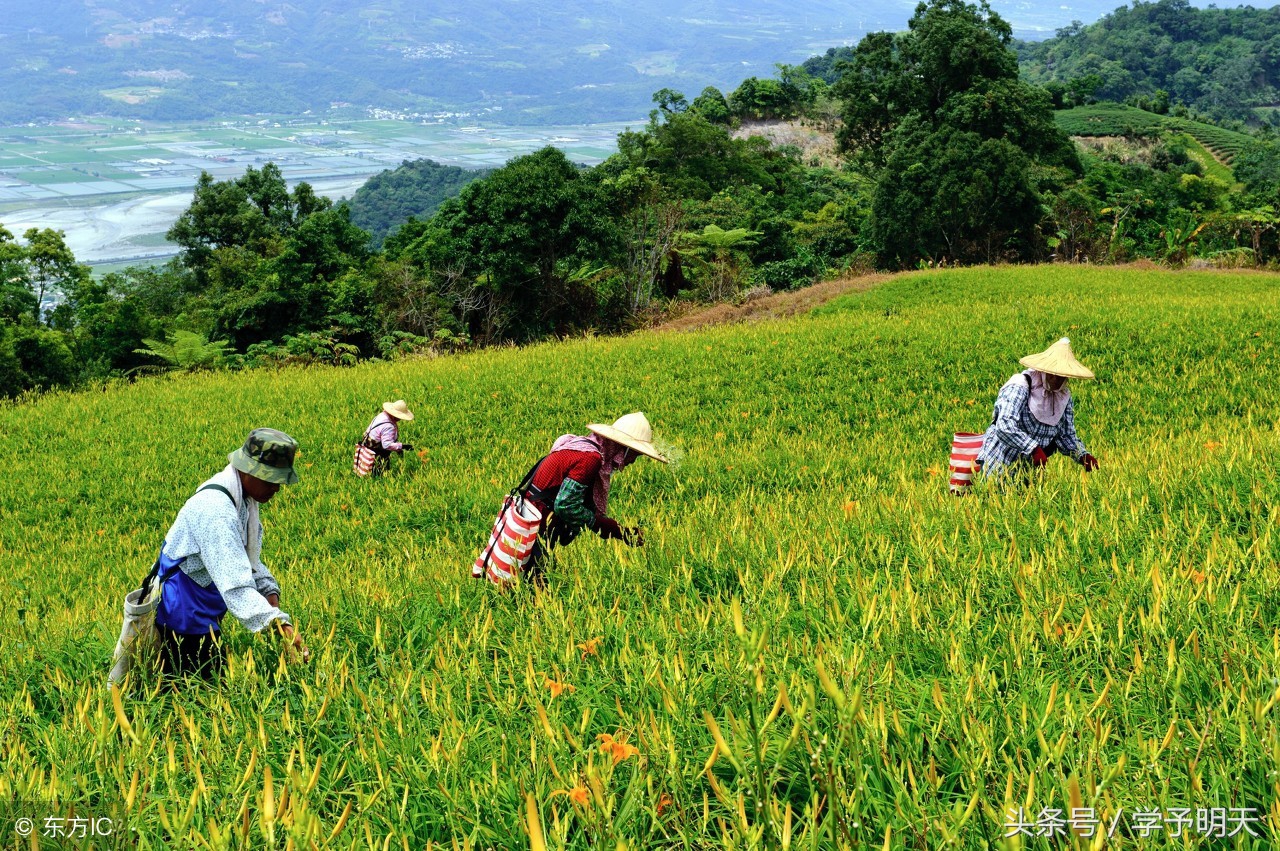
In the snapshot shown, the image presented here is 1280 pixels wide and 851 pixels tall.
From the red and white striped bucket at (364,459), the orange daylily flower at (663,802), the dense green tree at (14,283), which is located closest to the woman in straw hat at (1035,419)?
the orange daylily flower at (663,802)

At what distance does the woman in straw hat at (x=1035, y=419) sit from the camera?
4883 millimetres

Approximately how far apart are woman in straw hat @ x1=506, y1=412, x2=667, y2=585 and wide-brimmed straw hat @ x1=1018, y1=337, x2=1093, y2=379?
2355 millimetres

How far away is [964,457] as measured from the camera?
4992 millimetres

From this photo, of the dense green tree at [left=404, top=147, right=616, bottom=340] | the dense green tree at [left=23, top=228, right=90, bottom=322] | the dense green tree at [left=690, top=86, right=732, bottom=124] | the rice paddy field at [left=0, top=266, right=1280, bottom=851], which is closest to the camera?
the rice paddy field at [left=0, top=266, right=1280, bottom=851]

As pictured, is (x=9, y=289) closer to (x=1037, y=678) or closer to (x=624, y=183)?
(x=624, y=183)

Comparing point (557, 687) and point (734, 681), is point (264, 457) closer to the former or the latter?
point (557, 687)

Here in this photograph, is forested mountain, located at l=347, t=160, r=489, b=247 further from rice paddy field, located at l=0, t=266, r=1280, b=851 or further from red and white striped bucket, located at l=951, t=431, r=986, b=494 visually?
rice paddy field, located at l=0, t=266, r=1280, b=851

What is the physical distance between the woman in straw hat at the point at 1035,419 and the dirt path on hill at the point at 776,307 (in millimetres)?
14041

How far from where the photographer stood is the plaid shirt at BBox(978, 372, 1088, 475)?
490 centimetres

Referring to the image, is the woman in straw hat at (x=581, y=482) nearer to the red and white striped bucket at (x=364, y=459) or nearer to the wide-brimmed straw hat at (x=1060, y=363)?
the wide-brimmed straw hat at (x=1060, y=363)

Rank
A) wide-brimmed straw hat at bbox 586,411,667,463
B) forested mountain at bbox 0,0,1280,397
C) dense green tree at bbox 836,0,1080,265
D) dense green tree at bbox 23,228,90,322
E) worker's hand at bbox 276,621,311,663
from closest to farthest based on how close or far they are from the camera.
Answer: worker's hand at bbox 276,621,311,663 → wide-brimmed straw hat at bbox 586,411,667,463 → forested mountain at bbox 0,0,1280,397 → dense green tree at bbox 836,0,1080,265 → dense green tree at bbox 23,228,90,322

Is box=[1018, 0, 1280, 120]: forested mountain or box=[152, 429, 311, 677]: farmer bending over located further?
box=[1018, 0, 1280, 120]: forested mountain

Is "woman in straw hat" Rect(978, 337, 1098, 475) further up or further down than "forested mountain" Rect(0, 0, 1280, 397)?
further down

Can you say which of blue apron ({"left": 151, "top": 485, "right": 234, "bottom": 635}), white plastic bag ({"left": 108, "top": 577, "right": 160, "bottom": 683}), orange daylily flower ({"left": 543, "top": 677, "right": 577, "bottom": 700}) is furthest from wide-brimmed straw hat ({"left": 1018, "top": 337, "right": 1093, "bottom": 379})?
white plastic bag ({"left": 108, "top": 577, "right": 160, "bottom": 683})
